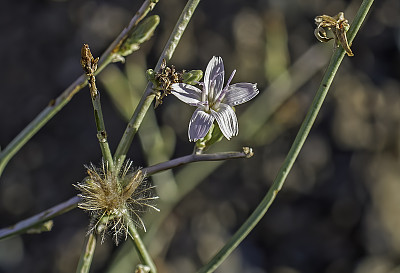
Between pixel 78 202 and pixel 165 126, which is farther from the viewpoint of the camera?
pixel 165 126

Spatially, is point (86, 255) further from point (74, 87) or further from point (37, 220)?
point (74, 87)

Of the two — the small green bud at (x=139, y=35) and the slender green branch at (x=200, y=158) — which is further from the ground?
the small green bud at (x=139, y=35)

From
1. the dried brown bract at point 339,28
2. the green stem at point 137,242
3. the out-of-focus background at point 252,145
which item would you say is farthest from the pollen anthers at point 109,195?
the out-of-focus background at point 252,145

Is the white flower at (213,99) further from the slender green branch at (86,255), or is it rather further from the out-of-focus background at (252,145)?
the out-of-focus background at (252,145)

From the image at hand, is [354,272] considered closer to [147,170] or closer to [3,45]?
[147,170]

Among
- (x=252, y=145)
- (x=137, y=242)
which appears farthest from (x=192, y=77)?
(x=252, y=145)

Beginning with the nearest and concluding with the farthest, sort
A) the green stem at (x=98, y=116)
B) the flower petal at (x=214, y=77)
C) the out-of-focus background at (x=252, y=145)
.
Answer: the green stem at (x=98, y=116) < the flower petal at (x=214, y=77) < the out-of-focus background at (x=252, y=145)

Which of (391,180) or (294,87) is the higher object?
(294,87)

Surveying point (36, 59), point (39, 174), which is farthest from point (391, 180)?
point (36, 59)
